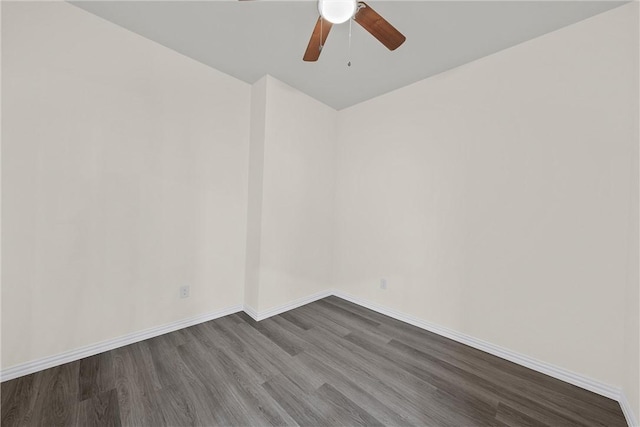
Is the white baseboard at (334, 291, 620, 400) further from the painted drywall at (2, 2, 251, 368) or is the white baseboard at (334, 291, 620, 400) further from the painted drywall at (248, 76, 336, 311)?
the painted drywall at (2, 2, 251, 368)

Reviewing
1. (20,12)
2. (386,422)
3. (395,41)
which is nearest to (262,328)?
(386,422)

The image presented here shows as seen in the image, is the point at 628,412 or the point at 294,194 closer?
the point at 628,412

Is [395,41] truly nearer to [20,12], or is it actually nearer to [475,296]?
[475,296]

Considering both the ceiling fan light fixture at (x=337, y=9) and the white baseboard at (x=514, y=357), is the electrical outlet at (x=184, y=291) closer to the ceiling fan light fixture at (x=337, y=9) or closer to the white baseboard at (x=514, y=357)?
the white baseboard at (x=514, y=357)

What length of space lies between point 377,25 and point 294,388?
2355mm

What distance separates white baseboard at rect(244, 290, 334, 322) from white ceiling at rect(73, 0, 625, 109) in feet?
8.30

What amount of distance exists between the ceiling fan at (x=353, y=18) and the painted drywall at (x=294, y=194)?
115cm

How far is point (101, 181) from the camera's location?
1849 mm

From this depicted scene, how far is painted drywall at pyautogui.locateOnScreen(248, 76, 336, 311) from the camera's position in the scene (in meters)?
2.59

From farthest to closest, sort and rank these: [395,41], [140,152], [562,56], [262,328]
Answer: [262,328], [140,152], [562,56], [395,41]

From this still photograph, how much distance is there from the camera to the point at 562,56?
179cm

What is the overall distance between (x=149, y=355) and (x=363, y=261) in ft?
7.42

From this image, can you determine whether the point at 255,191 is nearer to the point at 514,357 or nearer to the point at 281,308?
the point at 281,308

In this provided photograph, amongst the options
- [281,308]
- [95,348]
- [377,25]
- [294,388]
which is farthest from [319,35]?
[95,348]
